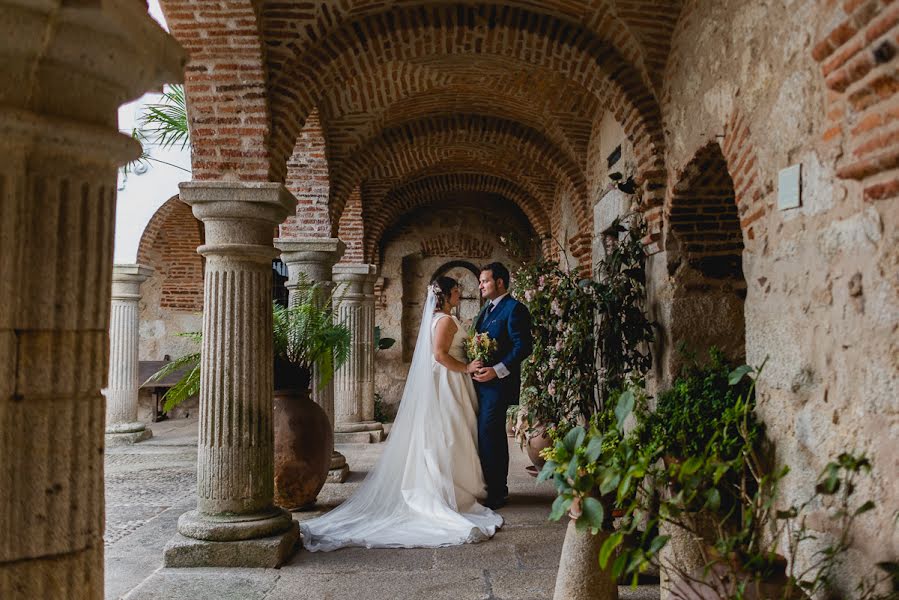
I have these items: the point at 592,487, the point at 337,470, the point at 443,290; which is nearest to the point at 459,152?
the point at 443,290

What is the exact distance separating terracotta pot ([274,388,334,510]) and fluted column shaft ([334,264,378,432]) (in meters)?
3.73

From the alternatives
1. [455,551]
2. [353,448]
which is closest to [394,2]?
[455,551]

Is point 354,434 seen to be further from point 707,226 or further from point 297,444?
point 707,226

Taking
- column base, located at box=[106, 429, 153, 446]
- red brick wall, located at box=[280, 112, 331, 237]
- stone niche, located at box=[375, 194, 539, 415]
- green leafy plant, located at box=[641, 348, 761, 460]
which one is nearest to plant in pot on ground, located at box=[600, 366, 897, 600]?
green leafy plant, located at box=[641, 348, 761, 460]

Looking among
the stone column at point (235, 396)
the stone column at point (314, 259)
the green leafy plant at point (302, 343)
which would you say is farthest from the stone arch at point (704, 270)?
the stone column at point (314, 259)

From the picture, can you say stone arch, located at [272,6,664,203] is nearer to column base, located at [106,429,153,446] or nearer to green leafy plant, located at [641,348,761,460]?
green leafy plant, located at [641,348,761,460]

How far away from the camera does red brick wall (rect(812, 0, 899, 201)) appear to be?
241 centimetres

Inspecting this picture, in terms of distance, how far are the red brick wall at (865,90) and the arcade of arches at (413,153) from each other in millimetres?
11

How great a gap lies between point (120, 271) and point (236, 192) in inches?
241

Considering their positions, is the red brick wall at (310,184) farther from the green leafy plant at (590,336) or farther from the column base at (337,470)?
the green leafy plant at (590,336)

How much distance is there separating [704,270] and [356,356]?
17.7 feet

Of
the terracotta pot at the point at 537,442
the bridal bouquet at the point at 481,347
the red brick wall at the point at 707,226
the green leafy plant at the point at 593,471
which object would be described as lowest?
the terracotta pot at the point at 537,442

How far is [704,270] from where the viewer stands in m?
4.98

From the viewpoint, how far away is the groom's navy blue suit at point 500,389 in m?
5.52
